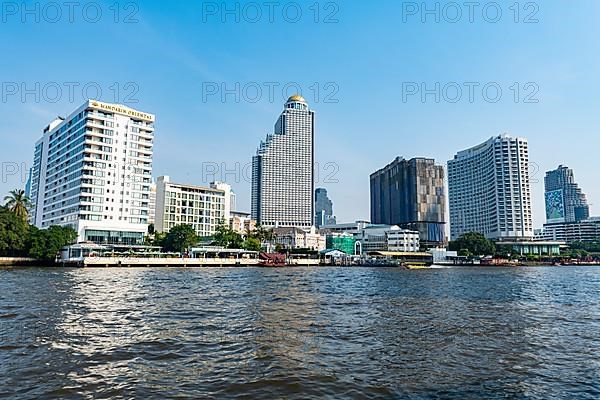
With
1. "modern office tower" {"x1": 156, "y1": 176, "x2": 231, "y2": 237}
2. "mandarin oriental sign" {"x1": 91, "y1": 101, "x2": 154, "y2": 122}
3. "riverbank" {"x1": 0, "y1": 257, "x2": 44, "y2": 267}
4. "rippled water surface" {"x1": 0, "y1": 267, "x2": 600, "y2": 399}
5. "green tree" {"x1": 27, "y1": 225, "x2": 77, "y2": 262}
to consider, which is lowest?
"rippled water surface" {"x1": 0, "y1": 267, "x2": 600, "y2": 399}

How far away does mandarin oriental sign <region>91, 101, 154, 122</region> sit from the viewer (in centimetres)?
10988

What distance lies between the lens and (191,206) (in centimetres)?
15425

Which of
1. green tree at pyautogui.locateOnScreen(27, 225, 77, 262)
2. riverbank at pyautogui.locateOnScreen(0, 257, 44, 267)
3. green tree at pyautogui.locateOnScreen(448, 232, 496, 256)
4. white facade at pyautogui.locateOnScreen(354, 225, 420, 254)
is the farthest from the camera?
white facade at pyautogui.locateOnScreen(354, 225, 420, 254)

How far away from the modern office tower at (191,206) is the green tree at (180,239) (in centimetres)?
3196

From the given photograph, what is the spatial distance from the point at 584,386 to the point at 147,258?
90944 mm

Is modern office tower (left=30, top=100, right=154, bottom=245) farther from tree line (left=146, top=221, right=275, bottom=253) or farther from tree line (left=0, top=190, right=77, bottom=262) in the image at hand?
tree line (left=0, top=190, right=77, bottom=262)

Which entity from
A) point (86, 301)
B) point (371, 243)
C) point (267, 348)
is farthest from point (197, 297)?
point (371, 243)

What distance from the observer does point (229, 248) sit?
117812mm

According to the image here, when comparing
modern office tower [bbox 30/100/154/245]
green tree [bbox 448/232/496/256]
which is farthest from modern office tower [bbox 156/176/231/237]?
green tree [bbox 448/232/496/256]

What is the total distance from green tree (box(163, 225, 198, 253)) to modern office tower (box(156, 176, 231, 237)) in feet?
105

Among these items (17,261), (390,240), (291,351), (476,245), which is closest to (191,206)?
(17,261)

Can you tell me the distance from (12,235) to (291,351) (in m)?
82.3

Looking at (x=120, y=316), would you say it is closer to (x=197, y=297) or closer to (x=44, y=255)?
(x=197, y=297)

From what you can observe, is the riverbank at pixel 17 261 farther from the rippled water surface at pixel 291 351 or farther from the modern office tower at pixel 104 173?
the rippled water surface at pixel 291 351
